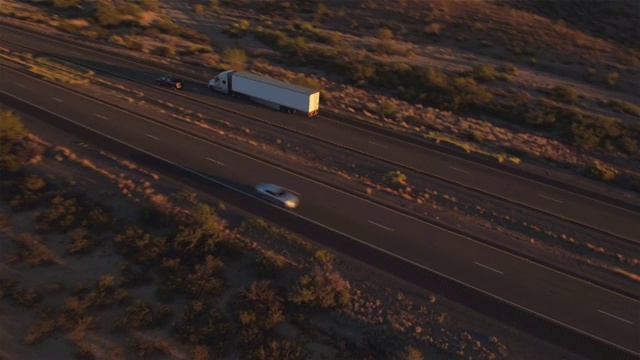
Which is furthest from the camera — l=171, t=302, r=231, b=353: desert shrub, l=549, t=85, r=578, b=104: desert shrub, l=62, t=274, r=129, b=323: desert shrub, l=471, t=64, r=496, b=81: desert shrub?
l=471, t=64, r=496, b=81: desert shrub

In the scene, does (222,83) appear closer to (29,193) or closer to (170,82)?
(170,82)

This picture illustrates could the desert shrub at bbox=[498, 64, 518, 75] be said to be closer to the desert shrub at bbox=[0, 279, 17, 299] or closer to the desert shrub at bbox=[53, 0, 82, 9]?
the desert shrub at bbox=[0, 279, 17, 299]

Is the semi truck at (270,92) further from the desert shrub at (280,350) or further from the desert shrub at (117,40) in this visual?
the desert shrub at (280,350)

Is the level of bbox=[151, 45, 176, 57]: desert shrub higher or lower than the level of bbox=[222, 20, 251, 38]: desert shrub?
lower

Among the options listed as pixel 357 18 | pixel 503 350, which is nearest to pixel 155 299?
pixel 503 350

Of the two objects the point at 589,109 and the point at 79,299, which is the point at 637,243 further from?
the point at 79,299

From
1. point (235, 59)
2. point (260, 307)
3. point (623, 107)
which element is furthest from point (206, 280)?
point (623, 107)

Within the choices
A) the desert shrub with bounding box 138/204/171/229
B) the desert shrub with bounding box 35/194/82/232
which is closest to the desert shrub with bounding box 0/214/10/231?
the desert shrub with bounding box 35/194/82/232

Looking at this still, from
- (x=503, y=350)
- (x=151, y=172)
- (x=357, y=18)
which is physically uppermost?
(x=357, y=18)
